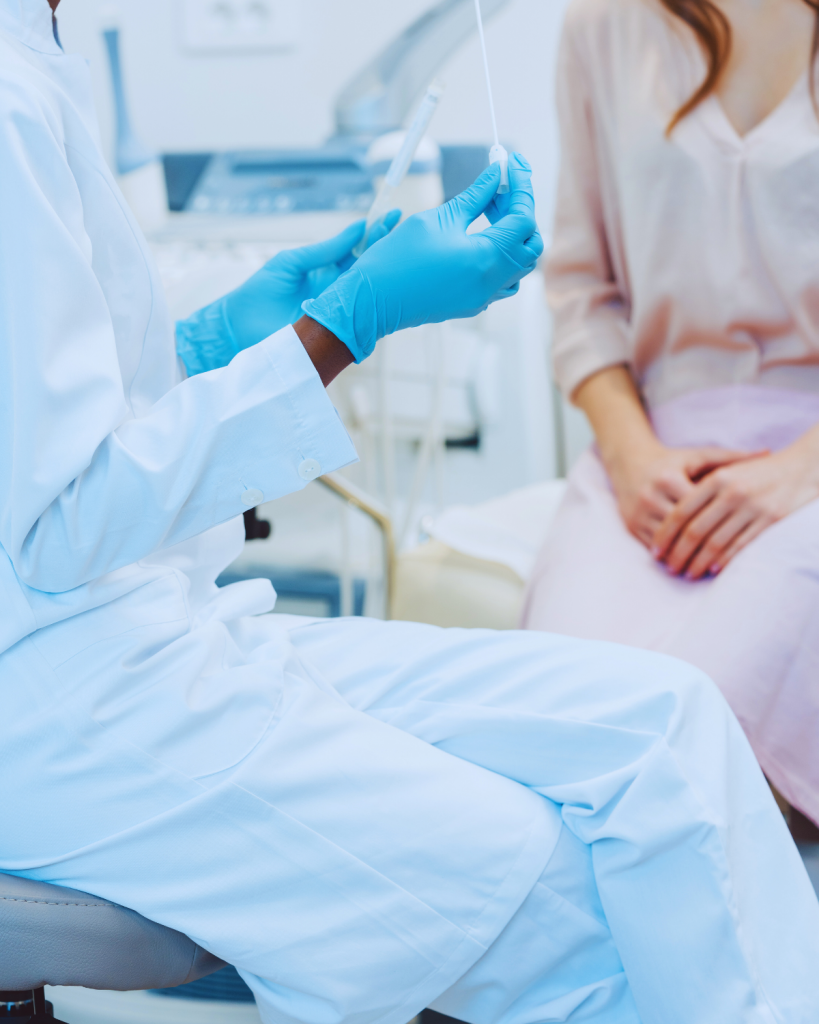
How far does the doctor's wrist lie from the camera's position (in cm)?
61

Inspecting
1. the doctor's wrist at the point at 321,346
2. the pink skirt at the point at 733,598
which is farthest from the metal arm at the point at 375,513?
the doctor's wrist at the point at 321,346

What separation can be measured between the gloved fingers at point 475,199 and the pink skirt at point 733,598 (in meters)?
0.40

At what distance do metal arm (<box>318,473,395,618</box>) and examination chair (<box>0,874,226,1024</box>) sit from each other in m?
0.58

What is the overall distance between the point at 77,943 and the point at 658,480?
2.18ft

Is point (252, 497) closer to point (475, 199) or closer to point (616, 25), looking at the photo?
point (475, 199)

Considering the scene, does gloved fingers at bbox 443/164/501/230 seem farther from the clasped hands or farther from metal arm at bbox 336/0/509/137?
metal arm at bbox 336/0/509/137

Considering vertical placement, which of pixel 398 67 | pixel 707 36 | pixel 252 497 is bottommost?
pixel 252 497

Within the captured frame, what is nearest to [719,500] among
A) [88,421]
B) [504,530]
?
[504,530]

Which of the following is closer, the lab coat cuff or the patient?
the lab coat cuff

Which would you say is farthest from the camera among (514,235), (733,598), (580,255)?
(580,255)

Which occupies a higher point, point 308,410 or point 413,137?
point 413,137

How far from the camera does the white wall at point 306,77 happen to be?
68.4 inches

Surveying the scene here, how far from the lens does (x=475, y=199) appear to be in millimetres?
660

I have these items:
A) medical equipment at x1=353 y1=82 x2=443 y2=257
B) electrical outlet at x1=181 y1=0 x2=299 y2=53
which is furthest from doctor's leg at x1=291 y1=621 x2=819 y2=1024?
electrical outlet at x1=181 y1=0 x2=299 y2=53
